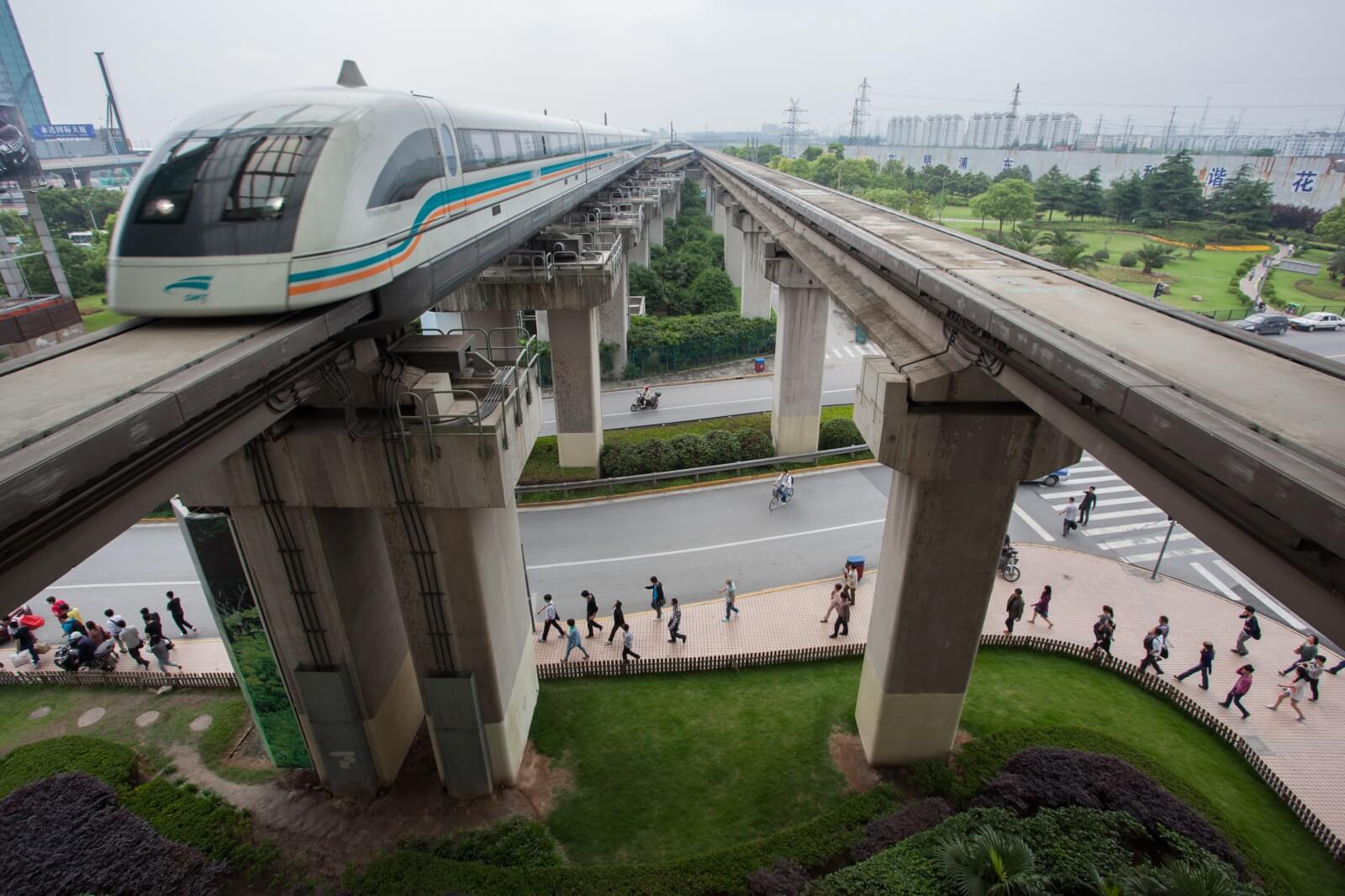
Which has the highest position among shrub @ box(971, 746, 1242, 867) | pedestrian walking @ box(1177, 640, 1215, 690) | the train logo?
the train logo

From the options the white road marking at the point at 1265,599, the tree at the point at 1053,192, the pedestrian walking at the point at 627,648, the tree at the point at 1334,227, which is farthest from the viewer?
the tree at the point at 1053,192


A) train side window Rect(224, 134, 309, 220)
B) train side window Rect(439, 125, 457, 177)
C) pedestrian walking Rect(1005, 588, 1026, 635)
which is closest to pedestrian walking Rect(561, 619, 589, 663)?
train side window Rect(439, 125, 457, 177)

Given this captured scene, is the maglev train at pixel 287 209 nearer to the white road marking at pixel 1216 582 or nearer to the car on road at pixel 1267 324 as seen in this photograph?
the white road marking at pixel 1216 582

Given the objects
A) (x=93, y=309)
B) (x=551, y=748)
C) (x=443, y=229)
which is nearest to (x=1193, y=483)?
(x=443, y=229)

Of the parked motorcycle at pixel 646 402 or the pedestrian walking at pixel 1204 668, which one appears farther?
the parked motorcycle at pixel 646 402

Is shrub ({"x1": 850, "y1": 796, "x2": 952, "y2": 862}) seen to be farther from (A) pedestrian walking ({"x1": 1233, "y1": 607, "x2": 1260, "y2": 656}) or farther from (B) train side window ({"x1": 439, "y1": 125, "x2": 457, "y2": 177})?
(B) train side window ({"x1": 439, "y1": 125, "x2": 457, "y2": 177})

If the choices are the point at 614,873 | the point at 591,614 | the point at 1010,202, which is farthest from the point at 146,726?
the point at 1010,202

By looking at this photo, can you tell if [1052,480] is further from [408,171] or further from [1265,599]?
[408,171]

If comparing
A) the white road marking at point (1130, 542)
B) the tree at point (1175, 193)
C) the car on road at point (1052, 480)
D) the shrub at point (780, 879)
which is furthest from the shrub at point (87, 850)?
the tree at point (1175, 193)
